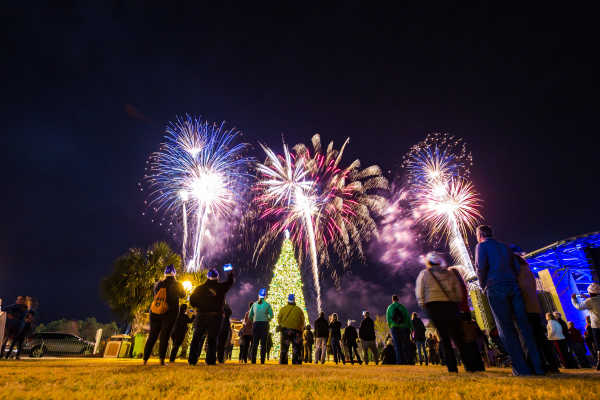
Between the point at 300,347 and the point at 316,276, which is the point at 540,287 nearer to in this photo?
the point at 316,276

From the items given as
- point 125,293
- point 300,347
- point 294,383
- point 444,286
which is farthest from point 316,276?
point 294,383

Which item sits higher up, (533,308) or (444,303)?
(444,303)

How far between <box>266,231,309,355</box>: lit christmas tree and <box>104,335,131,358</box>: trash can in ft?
37.1

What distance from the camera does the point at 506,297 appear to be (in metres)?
4.01

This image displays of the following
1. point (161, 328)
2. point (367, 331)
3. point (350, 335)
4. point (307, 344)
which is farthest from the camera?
point (307, 344)

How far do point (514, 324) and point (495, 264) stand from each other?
31.3 inches

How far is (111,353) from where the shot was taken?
16812 mm

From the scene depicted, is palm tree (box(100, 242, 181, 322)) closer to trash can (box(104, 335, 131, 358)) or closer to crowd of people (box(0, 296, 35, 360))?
trash can (box(104, 335, 131, 358))

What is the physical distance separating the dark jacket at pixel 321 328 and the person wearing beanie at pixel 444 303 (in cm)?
663

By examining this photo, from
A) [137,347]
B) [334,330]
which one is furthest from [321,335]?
[137,347]

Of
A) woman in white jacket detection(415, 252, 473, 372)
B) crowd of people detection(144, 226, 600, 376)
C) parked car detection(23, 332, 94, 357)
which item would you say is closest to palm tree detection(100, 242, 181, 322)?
parked car detection(23, 332, 94, 357)

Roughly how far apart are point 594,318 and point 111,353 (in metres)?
20.3

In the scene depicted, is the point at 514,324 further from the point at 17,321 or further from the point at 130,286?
the point at 130,286

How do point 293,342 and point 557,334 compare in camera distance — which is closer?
point 557,334
